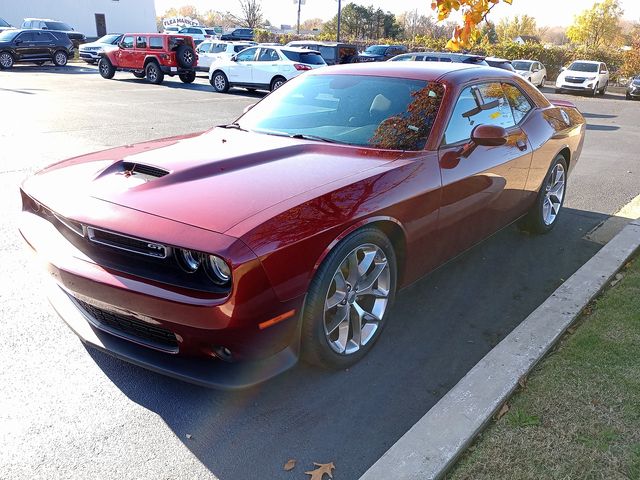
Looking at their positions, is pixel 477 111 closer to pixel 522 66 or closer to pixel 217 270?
pixel 217 270

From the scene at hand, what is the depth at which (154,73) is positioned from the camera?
68.4ft

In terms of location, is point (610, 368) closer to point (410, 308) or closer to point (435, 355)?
point (435, 355)

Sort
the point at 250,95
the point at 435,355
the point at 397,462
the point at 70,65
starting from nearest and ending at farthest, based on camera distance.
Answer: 1. the point at 397,462
2. the point at 435,355
3. the point at 250,95
4. the point at 70,65

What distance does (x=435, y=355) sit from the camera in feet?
11.1

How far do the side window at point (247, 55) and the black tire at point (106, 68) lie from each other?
6.66 metres

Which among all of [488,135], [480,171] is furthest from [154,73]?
[488,135]

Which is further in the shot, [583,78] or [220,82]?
[583,78]

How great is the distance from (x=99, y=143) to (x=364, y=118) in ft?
21.8

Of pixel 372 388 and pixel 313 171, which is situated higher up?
pixel 313 171

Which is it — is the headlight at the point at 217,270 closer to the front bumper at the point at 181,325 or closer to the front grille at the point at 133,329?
the front bumper at the point at 181,325

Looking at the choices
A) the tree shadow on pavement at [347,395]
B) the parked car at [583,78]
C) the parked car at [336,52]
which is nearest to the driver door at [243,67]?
the parked car at [336,52]

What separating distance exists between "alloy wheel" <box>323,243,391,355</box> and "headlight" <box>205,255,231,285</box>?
595mm

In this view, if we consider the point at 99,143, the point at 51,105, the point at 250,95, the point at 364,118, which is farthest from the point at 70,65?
the point at 364,118

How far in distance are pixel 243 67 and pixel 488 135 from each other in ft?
52.6
